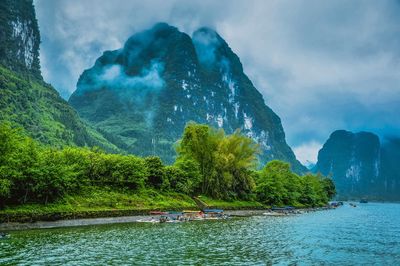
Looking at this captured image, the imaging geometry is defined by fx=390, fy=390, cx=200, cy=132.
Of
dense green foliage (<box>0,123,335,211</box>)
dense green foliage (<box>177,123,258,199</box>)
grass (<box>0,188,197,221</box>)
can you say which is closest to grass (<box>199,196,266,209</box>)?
dense green foliage (<box>177,123,258,199</box>)

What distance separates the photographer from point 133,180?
82.8m

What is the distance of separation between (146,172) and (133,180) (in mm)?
6071

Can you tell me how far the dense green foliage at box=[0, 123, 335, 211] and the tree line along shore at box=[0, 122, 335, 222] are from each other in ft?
0.44

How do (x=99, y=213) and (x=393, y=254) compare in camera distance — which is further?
(x=99, y=213)

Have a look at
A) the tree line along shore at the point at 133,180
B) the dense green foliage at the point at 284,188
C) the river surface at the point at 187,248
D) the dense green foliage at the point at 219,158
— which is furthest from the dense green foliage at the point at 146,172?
the river surface at the point at 187,248

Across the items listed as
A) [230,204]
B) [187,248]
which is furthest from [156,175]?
[187,248]

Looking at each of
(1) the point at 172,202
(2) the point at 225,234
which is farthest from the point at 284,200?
(2) the point at 225,234

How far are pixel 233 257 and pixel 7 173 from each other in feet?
116

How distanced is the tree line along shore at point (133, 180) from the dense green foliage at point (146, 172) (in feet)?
0.44

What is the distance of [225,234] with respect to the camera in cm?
5103

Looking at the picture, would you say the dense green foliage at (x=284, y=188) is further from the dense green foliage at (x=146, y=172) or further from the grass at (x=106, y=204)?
the grass at (x=106, y=204)

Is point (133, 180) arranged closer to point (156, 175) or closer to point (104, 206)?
point (156, 175)

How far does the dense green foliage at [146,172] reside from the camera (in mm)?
56909

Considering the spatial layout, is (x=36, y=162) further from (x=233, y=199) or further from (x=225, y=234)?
(x=233, y=199)
